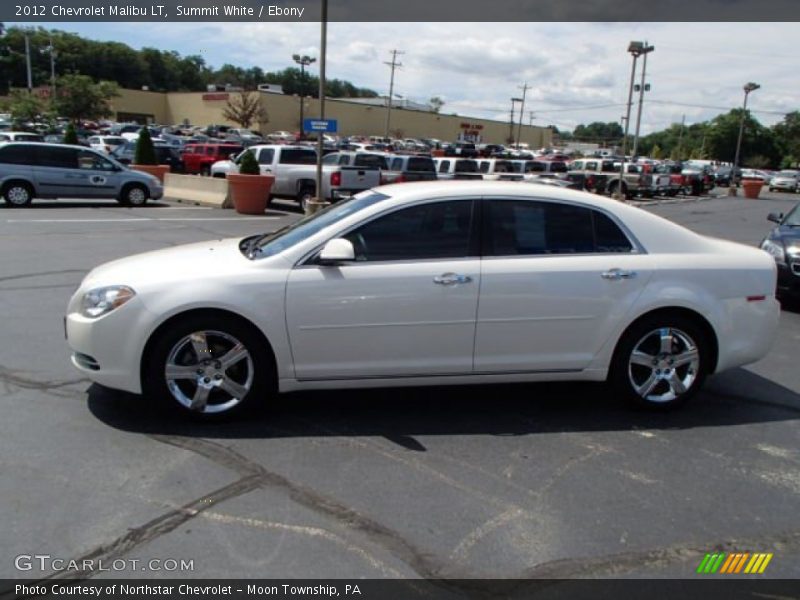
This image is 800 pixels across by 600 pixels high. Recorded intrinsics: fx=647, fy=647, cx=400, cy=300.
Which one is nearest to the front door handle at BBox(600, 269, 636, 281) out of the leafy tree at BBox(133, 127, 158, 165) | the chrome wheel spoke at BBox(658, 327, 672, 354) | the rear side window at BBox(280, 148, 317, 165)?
the chrome wheel spoke at BBox(658, 327, 672, 354)

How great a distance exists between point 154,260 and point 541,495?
2.96 meters

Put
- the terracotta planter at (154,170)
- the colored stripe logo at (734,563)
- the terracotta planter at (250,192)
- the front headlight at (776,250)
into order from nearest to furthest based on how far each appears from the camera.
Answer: the colored stripe logo at (734,563), the front headlight at (776,250), the terracotta planter at (250,192), the terracotta planter at (154,170)

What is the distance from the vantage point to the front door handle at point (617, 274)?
14.7 ft

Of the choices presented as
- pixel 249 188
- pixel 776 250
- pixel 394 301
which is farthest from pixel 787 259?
pixel 249 188

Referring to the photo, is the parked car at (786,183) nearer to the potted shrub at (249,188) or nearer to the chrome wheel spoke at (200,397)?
the potted shrub at (249,188)

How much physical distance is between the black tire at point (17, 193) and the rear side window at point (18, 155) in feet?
1.97

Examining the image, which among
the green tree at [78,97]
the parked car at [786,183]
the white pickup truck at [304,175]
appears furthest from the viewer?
the parked car at [786,183]

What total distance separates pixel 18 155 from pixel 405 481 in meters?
16.6

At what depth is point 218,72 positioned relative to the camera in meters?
157

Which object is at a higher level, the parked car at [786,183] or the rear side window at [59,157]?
the parked car at [786,183]

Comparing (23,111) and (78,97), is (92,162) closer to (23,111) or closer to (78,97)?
(23,111)

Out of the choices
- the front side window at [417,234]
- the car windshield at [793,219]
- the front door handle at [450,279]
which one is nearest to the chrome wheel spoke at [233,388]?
the front side window at [417,234]

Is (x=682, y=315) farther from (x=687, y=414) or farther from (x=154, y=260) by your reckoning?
(x=154, y=260)

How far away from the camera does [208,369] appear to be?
13.8ft
